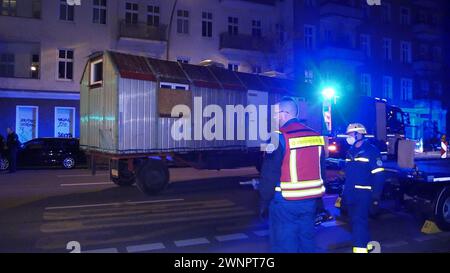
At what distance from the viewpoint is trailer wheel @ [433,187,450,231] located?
7395 millimetres

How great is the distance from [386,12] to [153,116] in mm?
34678

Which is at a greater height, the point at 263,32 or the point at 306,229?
the point at 263,32

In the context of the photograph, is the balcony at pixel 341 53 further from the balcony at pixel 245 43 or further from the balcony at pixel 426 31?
the balcony at pixel 426 31

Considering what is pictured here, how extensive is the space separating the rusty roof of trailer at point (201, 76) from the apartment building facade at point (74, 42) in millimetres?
9791

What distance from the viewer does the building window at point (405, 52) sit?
132ft

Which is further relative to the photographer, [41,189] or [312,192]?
[41,189]

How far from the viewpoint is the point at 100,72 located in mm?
11531

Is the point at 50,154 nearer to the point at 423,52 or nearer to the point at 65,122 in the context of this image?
the point at 65,122

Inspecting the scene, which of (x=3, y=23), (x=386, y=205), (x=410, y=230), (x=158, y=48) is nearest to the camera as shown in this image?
(x=410, y=230)

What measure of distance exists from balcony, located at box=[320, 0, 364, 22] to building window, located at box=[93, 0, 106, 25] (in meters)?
17.7

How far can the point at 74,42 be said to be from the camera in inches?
984
